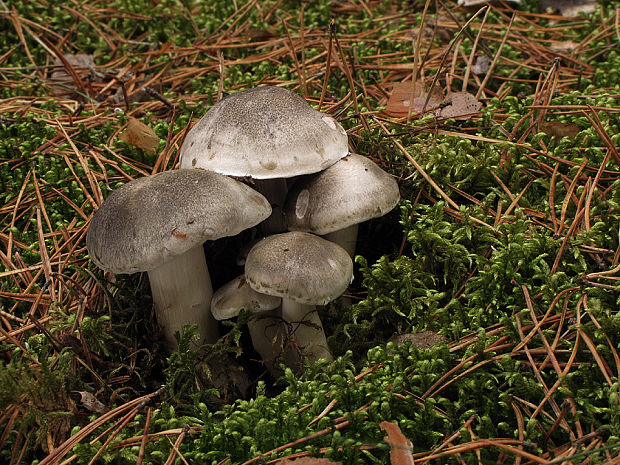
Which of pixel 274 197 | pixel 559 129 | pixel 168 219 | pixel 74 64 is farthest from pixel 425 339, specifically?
pixel 74 64

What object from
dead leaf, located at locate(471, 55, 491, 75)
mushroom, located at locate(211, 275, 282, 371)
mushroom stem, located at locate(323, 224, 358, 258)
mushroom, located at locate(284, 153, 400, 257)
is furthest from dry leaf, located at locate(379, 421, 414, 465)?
dead leaf, located at locate(471, 55, 491, 75)

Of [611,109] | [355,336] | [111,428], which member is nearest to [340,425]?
[355,336]

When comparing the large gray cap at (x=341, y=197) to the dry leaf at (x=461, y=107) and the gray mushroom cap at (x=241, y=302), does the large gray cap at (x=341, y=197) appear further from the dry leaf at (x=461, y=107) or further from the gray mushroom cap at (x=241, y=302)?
the dry leaf at (x=461, y=107)

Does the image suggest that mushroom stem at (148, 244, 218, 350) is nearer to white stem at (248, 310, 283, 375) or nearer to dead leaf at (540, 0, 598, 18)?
white stem at (248, 310, 283, 375)

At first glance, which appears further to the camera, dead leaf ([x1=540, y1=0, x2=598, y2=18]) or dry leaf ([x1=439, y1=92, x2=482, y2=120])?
dead leaf ([x1=540, y1=0, x2=598, y2=18])

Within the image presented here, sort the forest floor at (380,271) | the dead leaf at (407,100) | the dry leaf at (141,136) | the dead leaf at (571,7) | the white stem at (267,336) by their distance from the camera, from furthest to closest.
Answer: the dead leaf at (571,7)
the dead leaf at (407,100)
the dry leaf at (141,136)
the white stem at (267,336)
the forest floor at (380,271)

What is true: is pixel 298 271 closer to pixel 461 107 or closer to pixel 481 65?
pixel 461 107

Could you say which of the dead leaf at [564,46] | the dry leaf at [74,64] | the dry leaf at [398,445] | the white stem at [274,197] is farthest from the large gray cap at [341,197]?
the dry leaf at [74,64]
